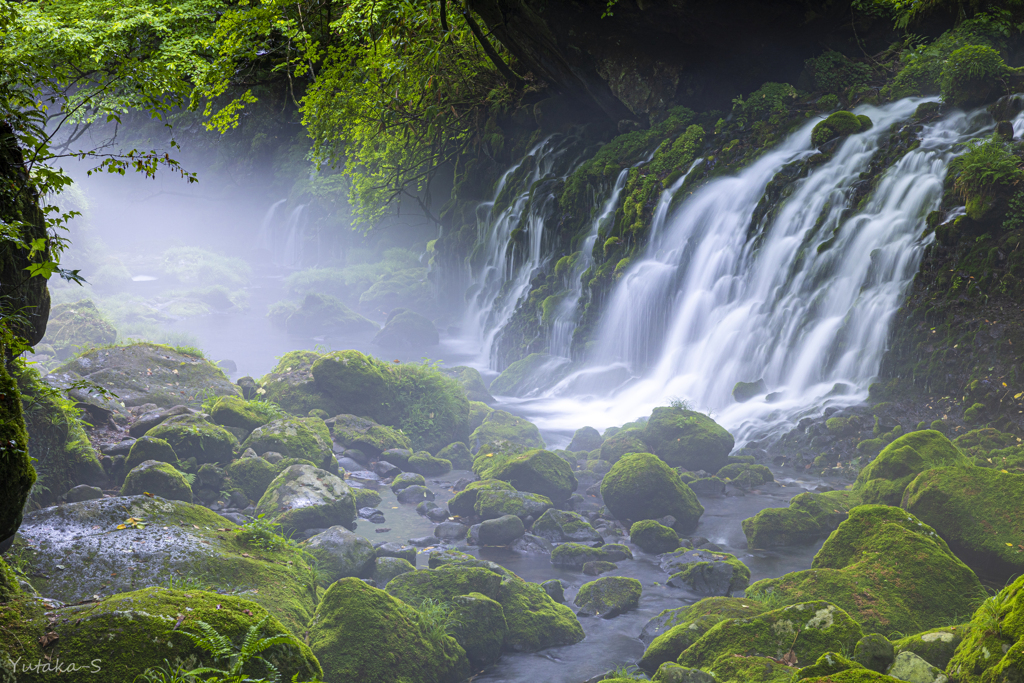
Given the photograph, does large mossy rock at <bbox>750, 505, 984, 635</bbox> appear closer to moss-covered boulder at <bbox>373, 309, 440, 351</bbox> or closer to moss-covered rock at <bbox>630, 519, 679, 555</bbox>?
moss-covered rock at <bbox>630, 519, 679, 555</bbox>

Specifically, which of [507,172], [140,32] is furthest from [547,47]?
[140,32]

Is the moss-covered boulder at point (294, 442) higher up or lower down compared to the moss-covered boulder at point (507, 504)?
higher up

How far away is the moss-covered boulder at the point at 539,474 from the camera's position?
9.22 metres

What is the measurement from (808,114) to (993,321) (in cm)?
690

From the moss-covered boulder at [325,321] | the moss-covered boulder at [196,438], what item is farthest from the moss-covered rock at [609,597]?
the moss-covered boulder at [325,321]

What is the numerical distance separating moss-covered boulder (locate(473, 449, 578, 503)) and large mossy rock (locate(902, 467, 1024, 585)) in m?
4.28

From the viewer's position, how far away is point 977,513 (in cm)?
650

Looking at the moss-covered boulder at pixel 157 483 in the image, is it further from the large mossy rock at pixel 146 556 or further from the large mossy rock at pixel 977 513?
the large mossy rock at pixel 977 513

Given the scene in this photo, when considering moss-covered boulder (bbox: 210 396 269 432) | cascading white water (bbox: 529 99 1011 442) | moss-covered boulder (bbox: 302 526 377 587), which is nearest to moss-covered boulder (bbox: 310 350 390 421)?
moss-covered boulder (bbox: 210 396 269 432)

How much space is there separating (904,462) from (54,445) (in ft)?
33.3

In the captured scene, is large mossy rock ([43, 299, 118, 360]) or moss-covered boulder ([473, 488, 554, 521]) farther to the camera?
large mossy rock ([43, 299, 118, 360])

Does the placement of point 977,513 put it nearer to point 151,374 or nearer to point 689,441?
point 689,441

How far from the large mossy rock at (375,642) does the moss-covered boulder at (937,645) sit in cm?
338

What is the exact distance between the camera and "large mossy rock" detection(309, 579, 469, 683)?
15.8ft
